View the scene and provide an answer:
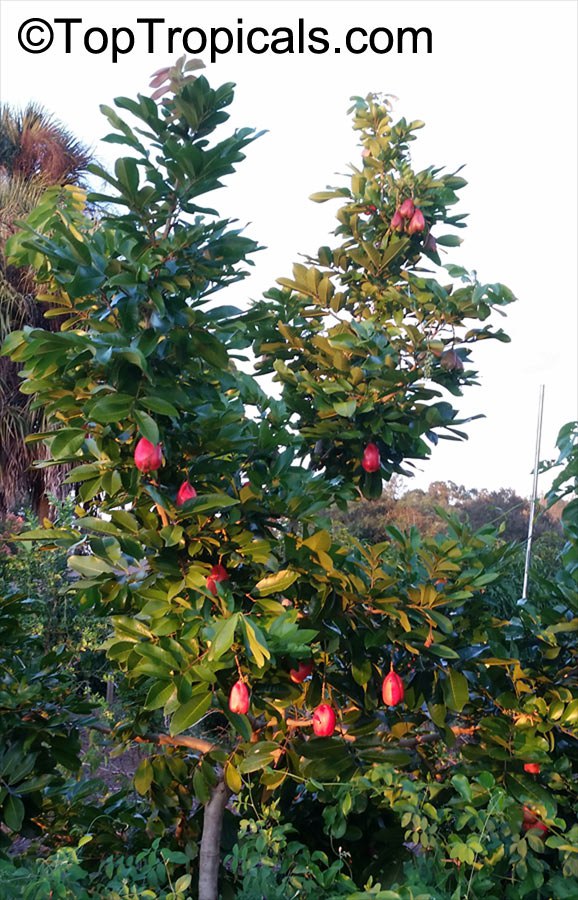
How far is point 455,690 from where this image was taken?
1967 millimetres

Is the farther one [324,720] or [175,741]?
[175,741]

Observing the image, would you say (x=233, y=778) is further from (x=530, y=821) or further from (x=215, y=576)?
(x=530, y=821)

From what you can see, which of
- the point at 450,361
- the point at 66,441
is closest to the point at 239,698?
the point at 66,441

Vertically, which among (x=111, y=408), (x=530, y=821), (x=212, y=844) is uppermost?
(x=111, y=408)

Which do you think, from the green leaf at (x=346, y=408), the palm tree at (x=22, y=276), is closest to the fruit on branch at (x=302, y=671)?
the green leaf at (x=346, y=408)

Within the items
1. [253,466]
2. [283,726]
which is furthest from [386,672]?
[253,466]

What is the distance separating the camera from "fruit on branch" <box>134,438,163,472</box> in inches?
65.8

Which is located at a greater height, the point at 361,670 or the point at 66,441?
the point at 66,441

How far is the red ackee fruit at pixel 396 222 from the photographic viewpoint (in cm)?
277

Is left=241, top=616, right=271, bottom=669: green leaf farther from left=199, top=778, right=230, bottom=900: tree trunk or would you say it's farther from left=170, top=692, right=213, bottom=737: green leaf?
left=199, top=778, right=230, bottom=900: tree trunk

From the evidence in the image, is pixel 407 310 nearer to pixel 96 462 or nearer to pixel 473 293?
pixel 473 293

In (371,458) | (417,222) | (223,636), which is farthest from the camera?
(417,222)

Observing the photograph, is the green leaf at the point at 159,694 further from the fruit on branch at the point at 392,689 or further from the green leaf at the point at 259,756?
the fruit on branch at the point at 392,689

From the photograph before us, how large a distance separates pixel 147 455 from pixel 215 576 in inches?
14.3
